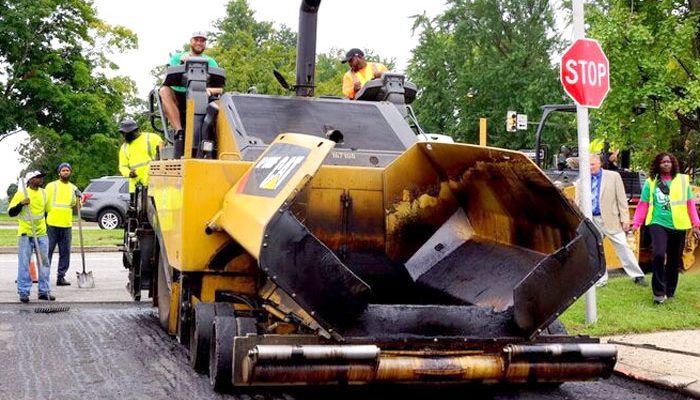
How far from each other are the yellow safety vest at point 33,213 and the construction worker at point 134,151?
113 cm

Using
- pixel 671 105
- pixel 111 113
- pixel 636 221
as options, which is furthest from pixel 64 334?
pixel 111 113

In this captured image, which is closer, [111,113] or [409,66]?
[111,113]

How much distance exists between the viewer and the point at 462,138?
46.5 metres

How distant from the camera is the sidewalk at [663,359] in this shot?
6246 millimetres

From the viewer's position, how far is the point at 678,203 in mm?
9578

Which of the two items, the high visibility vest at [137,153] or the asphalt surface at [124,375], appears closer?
the asphalt surface at [124,375]

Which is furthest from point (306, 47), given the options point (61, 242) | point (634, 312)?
point (61, 242)

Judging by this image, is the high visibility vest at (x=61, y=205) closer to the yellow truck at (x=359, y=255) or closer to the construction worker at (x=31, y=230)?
the construction worker at (x=31, y=230)

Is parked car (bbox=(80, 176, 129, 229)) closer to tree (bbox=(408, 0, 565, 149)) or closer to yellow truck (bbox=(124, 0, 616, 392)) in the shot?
yellow truck (bbox=(124, 0, 616, 392))

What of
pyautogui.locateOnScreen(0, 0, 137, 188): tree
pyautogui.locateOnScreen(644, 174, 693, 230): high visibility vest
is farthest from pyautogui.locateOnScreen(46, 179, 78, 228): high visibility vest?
pyautogui.locateOnScreen(0, 0, 137, 188): tree

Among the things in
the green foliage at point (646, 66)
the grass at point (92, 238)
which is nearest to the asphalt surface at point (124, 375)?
the grass at point (92, 238)

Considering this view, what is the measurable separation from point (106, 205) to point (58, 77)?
13.9 metres

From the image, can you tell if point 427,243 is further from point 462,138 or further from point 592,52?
point 462,138

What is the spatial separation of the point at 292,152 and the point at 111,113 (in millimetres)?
36167
